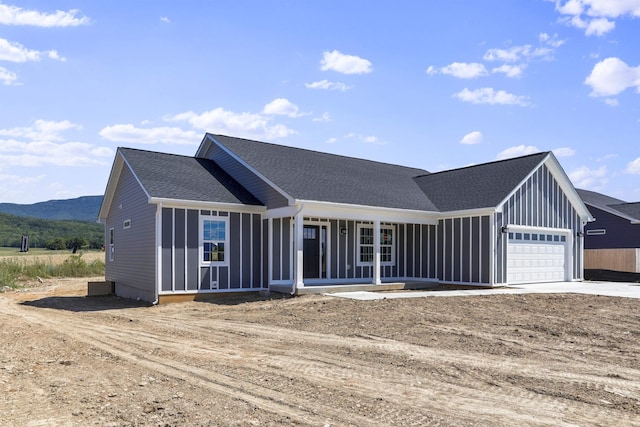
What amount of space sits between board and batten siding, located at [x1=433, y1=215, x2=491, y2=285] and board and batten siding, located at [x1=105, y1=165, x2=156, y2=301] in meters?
9.88

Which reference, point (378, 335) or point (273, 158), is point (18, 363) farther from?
point (273, 158)

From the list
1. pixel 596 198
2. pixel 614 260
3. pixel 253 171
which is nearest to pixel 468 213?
pixel 253 171

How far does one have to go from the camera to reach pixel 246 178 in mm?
17734

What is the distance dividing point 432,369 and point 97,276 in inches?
963

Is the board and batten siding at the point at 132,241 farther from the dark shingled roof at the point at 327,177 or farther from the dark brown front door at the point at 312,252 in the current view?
the dark brown front door at the point at 312,252

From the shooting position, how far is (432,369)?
23.9ft

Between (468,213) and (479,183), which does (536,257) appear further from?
(468,213)

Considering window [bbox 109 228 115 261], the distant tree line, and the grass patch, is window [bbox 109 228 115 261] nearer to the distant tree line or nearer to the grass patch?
the grass patch

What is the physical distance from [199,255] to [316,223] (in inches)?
167

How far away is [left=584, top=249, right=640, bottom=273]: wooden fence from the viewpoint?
2472cm

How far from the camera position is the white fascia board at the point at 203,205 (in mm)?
14773

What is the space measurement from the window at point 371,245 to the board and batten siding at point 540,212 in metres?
3.87

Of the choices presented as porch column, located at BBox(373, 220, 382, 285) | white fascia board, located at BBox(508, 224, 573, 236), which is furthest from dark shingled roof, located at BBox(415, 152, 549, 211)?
porch column, located at BBox(373, 220, 382, 285)

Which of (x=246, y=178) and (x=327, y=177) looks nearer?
(x=246, y=178)
